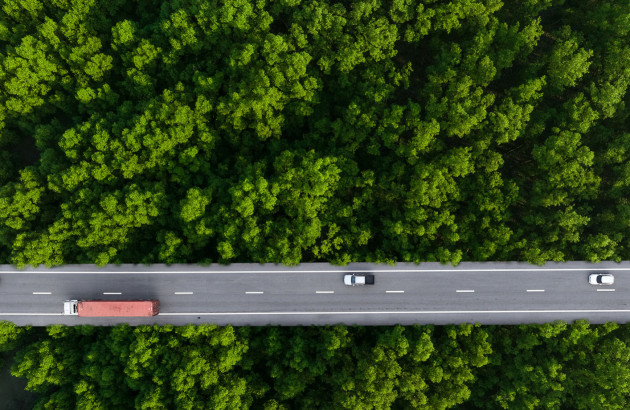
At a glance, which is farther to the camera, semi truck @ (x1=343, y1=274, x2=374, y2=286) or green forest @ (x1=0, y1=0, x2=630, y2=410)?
semi truck @ (x1=343, y1=274, x2=374, y2=286)

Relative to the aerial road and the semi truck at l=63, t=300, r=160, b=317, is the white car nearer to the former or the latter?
the aerial road

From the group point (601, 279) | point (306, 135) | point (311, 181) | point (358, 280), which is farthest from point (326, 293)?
point (601, 279)

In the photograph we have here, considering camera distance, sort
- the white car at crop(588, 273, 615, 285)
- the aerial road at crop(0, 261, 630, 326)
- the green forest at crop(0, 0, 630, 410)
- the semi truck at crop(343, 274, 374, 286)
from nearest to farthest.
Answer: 1. the green forest at crop(0, 0, 630, 410)
2. the semi truck at crop(343, 274, 374, 286)
3. the white car at crop(588, 273, 615, 285)
4. the aerial road at crop(0, 261, 630, 326)

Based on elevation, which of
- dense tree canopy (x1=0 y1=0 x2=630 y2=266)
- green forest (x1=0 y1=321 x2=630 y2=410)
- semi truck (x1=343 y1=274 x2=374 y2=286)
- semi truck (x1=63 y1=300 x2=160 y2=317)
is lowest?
green forest (x1=0 y1=321 x2=630 y2=410)

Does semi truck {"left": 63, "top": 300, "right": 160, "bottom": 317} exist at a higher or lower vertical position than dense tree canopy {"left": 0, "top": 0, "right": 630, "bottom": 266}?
lower

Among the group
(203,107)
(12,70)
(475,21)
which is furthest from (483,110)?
(12,70)

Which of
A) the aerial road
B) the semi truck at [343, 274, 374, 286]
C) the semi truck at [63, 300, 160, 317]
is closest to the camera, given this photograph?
the semi truck at [63, 300, 160, 317]

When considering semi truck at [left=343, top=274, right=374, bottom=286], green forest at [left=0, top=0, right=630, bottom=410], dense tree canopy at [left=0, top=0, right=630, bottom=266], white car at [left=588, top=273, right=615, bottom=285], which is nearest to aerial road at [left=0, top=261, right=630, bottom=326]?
white car at [left=588, top=273, right=615, bottom=285]

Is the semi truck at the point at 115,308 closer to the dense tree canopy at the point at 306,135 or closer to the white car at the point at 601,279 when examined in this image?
the dense tree canopy at the point at 306,135

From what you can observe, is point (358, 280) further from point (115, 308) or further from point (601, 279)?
point (601, 279)
